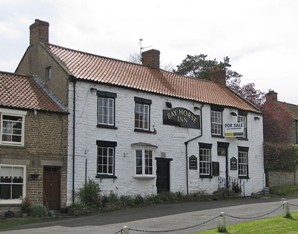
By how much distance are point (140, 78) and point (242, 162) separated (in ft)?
32.5

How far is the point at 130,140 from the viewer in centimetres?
2673

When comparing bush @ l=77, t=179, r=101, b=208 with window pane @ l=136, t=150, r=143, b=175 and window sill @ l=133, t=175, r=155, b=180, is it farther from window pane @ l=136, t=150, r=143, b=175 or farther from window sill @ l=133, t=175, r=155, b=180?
window pane @ l=136, t=150, r=143, b=175

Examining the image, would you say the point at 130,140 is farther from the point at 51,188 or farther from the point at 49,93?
the point at 51,188

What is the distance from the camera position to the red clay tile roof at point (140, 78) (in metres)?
26.6

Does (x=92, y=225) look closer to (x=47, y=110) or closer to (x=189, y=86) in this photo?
(x=47, y=110)

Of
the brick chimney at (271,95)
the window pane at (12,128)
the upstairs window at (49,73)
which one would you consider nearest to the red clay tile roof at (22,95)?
the window pane at (12,128)

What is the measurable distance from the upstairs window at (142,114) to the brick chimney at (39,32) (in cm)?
649

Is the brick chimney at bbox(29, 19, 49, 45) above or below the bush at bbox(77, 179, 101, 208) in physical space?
above

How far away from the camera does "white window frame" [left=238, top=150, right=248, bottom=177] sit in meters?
33.4

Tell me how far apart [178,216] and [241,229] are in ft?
16.0

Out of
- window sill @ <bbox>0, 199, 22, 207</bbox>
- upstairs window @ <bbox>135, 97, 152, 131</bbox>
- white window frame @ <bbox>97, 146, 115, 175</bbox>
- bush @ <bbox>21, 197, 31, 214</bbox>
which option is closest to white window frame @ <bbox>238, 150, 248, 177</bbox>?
upstairs window @ <bbox>135, 97, 152, 131</bbox>

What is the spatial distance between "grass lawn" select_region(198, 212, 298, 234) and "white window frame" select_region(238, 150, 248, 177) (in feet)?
52.3

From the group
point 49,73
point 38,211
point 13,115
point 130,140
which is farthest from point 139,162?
point 13,115

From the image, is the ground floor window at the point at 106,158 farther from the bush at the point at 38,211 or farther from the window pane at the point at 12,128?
the window pane at the point at 12,128
